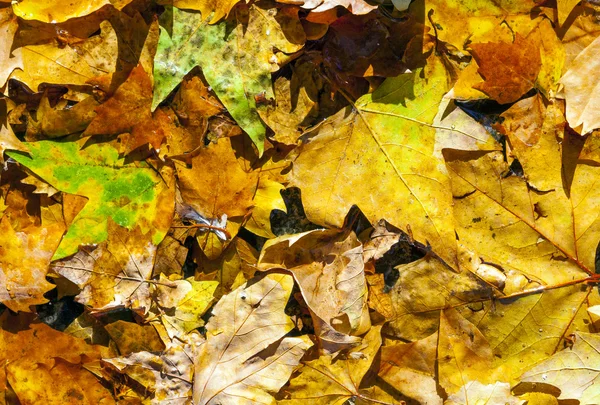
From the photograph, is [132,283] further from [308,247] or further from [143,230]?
[308,247]

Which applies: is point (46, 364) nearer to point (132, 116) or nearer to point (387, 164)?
point (132, 116)

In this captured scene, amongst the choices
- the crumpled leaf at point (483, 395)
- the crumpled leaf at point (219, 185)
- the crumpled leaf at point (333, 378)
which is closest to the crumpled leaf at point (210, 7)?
the crumpled leaf at point (219, 185)

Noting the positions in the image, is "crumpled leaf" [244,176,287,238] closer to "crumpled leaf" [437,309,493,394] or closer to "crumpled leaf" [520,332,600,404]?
"crumpled leaf" [437,309,493,394]

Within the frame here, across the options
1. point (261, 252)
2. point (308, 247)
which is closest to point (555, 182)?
point (308, 247)

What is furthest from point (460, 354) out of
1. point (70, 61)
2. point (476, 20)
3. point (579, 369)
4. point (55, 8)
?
point (55, 8)

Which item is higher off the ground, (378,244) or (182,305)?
(378,244)

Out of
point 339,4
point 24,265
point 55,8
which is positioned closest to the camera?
point 339,4

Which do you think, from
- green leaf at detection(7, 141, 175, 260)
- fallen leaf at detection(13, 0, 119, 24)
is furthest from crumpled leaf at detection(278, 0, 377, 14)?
green leaf at detection(7, 141, 175, 260)
